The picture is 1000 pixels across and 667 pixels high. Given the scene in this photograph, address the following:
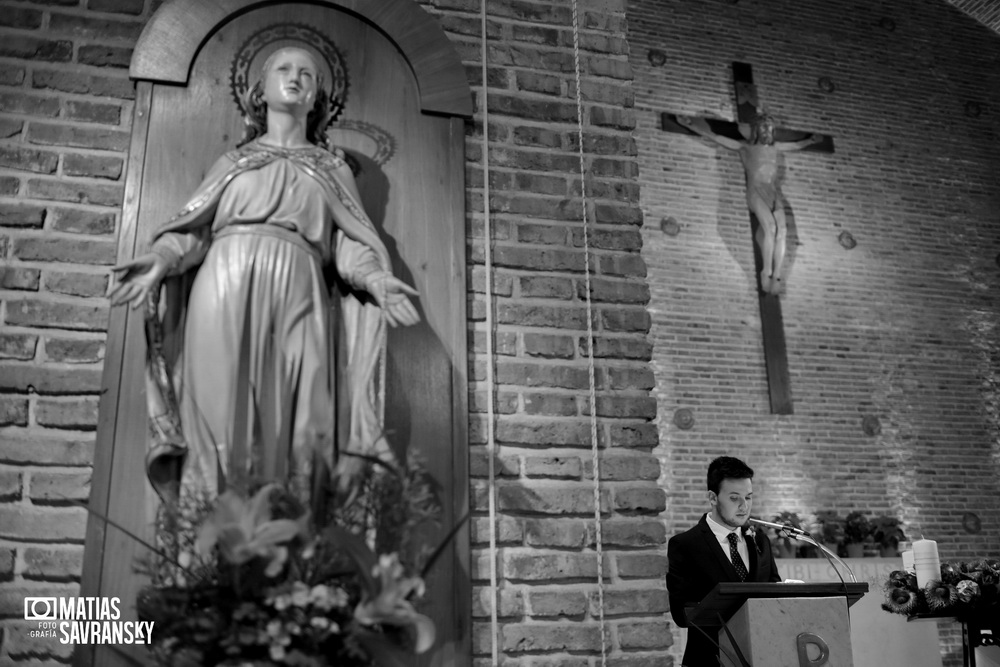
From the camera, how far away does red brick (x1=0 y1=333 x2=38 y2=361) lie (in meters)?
2.64

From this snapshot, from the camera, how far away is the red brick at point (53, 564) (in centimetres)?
249

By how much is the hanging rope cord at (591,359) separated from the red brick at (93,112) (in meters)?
1.54

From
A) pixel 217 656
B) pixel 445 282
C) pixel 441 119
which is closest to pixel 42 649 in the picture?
pixel 217 656

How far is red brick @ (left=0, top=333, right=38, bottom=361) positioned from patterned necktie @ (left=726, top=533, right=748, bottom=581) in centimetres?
272

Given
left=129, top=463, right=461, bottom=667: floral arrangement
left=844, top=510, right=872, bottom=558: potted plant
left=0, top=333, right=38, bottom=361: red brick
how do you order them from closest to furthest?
1. left=129, top=463, right=461, bottom=667: floral arrangement
2. left=0, top=333, right=38, bottom=361: red brick
3. left=844, top=510, right=872, bottom=558: potted plant

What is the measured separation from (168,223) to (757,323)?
312 inches

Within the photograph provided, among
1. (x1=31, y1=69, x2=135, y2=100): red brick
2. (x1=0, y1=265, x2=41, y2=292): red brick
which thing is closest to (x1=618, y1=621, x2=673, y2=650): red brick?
(x1=0, y1=265, x2=41, y2=292): red brick

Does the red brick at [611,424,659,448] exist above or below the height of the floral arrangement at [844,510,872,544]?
below

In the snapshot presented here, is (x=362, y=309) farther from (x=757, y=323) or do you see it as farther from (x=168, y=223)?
(x=757, y=323)

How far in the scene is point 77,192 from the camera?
282cm

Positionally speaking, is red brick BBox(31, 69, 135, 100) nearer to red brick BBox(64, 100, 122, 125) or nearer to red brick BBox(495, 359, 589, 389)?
red brick BBox(64, 100, 122, 125)

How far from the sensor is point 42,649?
2424 mm

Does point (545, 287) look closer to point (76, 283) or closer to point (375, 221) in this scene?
point (375, 221)

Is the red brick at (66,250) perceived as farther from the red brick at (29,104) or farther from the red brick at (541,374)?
the red brick at (541,374)
